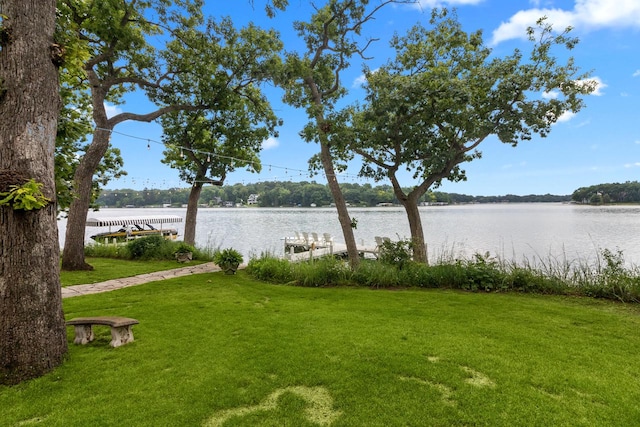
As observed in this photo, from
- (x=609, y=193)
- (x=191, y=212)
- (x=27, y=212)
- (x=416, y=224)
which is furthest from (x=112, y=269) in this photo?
(x=609, y=193)

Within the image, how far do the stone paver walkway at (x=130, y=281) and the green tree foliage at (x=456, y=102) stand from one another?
5.46 metres

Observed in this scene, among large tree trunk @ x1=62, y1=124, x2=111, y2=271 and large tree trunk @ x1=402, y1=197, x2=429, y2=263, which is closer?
large tree trunk @ x1=62, y1=124, x2=111, y2=271

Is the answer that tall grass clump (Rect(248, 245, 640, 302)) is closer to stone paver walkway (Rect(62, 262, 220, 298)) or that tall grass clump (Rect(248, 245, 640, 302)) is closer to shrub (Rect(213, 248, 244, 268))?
shrub (Rect(213, 248, 244, 268))

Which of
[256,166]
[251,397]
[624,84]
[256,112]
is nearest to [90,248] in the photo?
[256,166]

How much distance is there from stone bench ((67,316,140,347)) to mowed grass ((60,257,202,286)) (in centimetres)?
420

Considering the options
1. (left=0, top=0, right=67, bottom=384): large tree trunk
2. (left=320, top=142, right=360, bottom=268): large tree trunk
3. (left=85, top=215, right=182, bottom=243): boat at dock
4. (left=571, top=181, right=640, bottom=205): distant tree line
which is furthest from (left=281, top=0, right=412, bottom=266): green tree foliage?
(left=571, top=181, right=640, bottom=205): distant tree line

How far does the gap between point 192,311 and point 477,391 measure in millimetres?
4016

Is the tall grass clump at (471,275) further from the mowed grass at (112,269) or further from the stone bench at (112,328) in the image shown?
the stone bench at (112,328)

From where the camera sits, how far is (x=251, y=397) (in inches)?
101

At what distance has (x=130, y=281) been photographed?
7.46m

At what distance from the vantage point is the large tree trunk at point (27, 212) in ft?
9.07

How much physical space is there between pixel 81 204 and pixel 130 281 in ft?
9.57

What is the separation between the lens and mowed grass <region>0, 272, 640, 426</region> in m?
2.33

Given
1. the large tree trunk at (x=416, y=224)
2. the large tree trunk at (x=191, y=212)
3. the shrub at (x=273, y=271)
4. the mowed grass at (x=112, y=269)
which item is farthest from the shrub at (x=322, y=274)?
the large tree trunk at (x=191, y=212)
